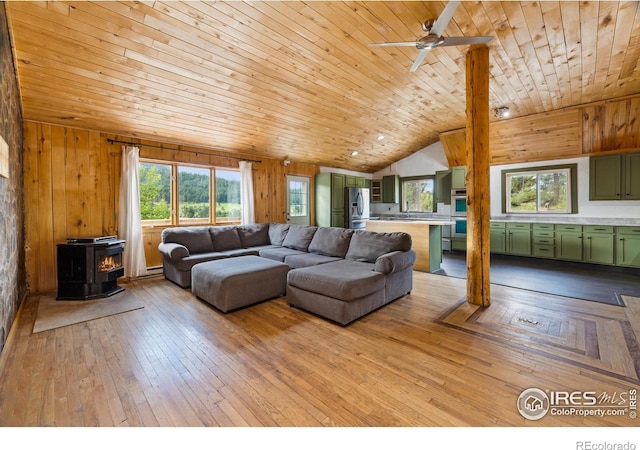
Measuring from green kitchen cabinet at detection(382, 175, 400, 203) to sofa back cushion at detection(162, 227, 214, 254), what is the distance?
18.1 feet

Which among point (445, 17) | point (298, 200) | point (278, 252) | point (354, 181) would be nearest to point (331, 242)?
point (278, 252)

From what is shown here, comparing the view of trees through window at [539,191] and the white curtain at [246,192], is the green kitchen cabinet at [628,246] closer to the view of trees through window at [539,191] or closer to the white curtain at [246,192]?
the view of trees through window at [539,191]

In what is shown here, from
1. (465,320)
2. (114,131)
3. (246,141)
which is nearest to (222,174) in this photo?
(246,141)

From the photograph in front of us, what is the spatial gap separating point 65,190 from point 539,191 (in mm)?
8958

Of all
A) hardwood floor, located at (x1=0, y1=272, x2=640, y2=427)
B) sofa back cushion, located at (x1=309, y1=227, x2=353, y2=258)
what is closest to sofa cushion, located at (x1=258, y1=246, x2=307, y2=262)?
sofa back cushion, located at (x1=309, y1=227, x2=353, y2=258)

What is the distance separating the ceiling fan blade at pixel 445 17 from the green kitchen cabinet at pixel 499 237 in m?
5.30

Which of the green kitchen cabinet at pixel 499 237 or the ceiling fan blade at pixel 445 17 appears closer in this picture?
the ceiling fan blade at pixel 445 17

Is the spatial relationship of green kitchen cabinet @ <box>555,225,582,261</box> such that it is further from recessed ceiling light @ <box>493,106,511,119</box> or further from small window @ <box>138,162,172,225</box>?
small window @ <box>138,162,172,225</box>

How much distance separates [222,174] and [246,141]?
36.4 inches

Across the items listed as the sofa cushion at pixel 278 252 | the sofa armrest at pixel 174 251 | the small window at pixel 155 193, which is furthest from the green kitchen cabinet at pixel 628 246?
the small window at pixel 155 193

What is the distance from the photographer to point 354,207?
7.60 m

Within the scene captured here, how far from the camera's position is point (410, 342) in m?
2.44

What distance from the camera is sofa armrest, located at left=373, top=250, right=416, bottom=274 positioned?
3195mm

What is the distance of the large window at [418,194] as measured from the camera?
7.84 metres
